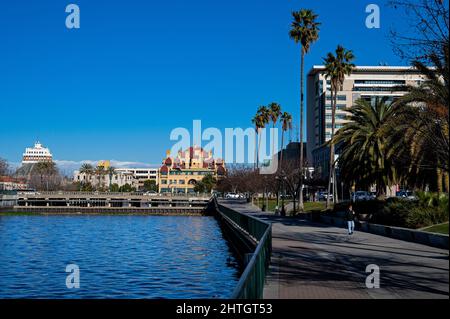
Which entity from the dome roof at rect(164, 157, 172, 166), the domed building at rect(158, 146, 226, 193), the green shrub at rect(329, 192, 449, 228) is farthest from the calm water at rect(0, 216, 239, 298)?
the dome roof at rect(164, 157, 172, 166)

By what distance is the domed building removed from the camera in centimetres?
18100

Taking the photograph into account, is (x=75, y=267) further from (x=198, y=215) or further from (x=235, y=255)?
(x=198, y=215)

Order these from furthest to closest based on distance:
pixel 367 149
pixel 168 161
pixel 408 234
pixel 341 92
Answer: pixel 168 161, pixel 341 92, pixel 367 149, pixel 408 234

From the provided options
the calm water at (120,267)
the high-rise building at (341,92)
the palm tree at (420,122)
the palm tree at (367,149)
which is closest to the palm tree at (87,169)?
the high-rise building at (341,92)

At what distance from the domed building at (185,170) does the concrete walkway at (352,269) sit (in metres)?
155

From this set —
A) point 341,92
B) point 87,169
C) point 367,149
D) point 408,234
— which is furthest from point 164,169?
point 408,234

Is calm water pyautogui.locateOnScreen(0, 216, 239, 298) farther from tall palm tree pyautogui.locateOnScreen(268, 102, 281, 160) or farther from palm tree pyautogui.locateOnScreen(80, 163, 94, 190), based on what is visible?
palm tree pyautogui.locateOnScreen(80, 163, 94, 190)

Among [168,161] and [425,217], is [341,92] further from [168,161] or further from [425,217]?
[425,217]

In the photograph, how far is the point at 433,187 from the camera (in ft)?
141

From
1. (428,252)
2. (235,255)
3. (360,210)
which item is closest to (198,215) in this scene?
(360,210)

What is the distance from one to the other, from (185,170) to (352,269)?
543ft

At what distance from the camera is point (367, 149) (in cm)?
4084

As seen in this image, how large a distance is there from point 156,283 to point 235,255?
11609 millimetres
